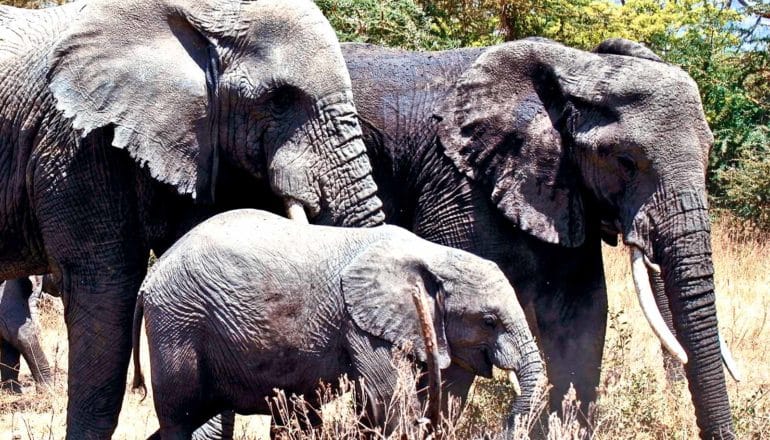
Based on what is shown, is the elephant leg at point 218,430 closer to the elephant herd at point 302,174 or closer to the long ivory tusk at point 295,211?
the elephant herd at point 302,174

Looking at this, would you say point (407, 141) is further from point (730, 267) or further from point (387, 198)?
point (730, 267)

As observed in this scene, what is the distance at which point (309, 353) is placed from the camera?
16.6 feet

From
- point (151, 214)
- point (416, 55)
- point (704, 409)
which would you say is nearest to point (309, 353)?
point (151, 214)

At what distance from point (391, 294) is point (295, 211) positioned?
2.79ft

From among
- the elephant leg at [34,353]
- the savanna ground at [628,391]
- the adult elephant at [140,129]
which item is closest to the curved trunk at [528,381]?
the savanna ground at [628,391]

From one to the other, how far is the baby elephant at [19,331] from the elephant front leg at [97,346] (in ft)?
9.62

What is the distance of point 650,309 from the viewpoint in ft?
19.7

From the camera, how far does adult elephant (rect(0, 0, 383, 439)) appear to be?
588 centimetres

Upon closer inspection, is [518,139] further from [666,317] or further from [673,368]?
[673,368]

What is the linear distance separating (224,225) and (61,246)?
42.4 inches

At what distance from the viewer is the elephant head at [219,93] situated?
19.0 feet

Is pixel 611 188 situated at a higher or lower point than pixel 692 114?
lower

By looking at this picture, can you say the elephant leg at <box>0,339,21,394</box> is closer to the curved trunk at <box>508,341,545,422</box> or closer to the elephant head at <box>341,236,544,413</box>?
the elephant head at <box>341,236,544,413</box>

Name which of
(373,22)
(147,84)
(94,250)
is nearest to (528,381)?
(94,250)
